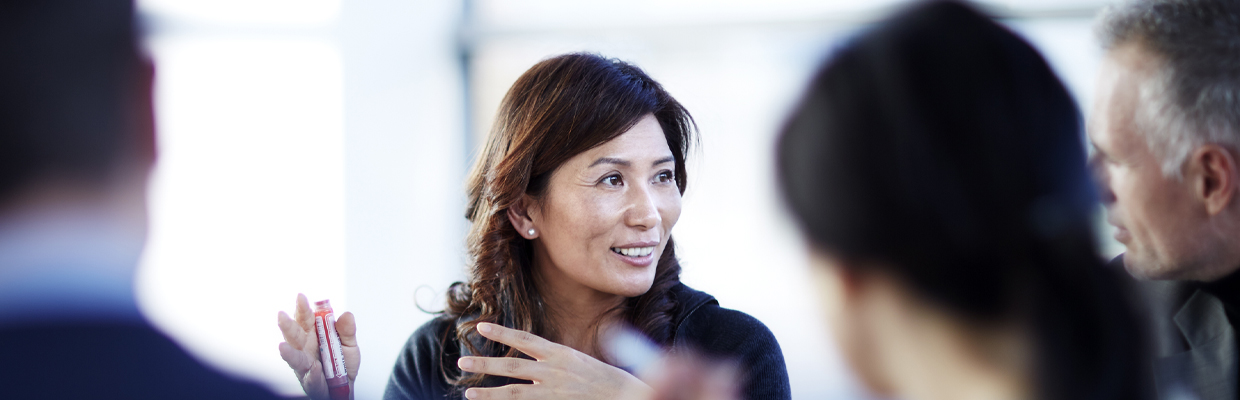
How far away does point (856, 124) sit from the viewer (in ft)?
1.52

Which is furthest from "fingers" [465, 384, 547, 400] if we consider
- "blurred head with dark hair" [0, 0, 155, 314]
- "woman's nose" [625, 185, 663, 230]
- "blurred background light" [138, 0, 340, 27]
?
"blurred background light" [138, 0, 340, 27]

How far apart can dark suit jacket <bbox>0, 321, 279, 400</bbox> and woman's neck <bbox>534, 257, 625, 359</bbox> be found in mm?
636

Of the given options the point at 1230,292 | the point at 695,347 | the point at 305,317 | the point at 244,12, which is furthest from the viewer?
the point at 244,12

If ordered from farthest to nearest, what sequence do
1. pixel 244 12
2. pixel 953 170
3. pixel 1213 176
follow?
pixel 244 12 < pixel 1213 176 < pixel 953 170

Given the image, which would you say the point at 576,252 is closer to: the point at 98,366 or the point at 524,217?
the point at 524,217

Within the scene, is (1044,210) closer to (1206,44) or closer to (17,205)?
(1206,44)

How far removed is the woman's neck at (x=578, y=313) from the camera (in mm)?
1254

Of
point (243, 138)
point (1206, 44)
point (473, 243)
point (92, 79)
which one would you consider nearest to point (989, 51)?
point (1206, 44)

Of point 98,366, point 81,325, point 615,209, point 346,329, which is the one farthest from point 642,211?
point 81,325

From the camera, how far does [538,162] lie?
45.1 inches

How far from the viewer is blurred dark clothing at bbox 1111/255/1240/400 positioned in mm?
822

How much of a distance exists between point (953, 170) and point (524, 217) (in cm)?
88

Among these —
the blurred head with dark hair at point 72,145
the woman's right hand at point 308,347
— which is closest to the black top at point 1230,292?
the woman's right hand at point 308,347

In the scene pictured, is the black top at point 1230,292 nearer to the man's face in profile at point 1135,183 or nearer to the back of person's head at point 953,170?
the man's face in profile at point 1135,183
